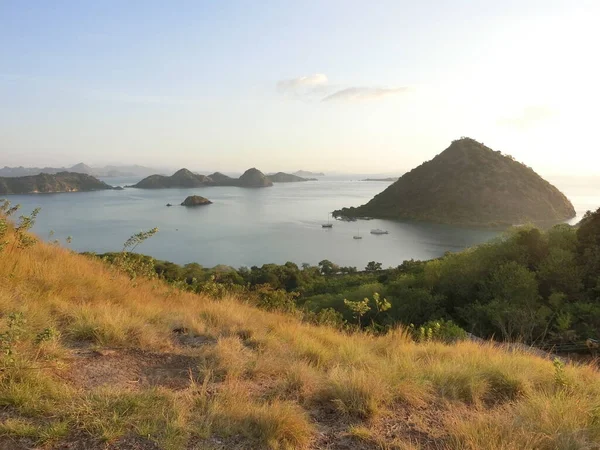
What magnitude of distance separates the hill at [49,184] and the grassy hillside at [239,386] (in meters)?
151

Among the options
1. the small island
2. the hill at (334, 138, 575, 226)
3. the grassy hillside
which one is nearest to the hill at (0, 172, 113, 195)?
the small island

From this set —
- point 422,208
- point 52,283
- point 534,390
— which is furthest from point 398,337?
point 422,208

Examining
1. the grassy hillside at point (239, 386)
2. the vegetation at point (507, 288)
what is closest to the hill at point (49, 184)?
the vegetation at point (507, 288)

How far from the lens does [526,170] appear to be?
103062 mm

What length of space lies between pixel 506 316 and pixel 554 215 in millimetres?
93166

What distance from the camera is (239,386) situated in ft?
9.24

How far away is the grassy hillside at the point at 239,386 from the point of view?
86.0 inches

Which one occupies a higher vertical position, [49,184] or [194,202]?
[49,184]

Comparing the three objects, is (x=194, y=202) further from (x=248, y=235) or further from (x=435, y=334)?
(x=435, y=334)

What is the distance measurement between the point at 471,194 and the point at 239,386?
98257 millimetres

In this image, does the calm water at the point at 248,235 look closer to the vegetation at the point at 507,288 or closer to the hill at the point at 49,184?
the vegetation at the point at 507,288

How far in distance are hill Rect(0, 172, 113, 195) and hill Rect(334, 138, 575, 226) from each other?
108592mm

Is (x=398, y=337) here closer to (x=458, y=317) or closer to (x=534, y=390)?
(x=534, y=390)

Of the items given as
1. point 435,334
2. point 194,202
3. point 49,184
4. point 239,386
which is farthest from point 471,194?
point 49,184
